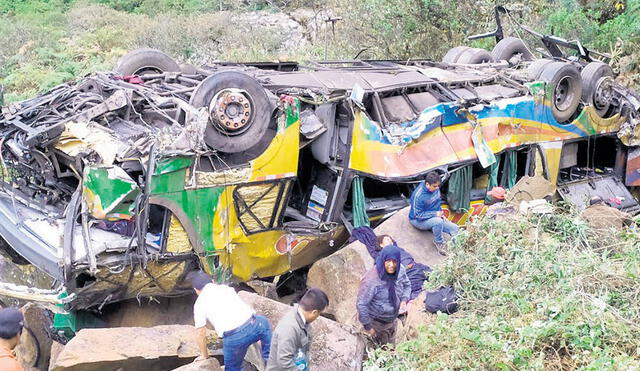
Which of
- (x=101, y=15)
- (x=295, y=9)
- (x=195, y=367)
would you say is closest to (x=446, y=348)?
(x=195, y=367)

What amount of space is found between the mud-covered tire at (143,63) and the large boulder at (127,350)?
10.4 ft

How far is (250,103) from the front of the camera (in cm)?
572

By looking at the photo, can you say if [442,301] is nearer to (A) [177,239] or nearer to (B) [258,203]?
(B) [258,203]

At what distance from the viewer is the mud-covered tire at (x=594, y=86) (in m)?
8.50

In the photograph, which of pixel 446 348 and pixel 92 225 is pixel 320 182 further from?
pixel 446 348

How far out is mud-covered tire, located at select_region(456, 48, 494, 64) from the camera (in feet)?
31.2

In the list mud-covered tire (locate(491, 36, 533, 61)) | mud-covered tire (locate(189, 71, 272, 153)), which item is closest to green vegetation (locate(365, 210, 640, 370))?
mud-covered tire (locate(189, 71, 272, 153))

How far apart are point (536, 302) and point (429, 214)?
2823 mm

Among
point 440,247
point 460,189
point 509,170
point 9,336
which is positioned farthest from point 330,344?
point 509,170

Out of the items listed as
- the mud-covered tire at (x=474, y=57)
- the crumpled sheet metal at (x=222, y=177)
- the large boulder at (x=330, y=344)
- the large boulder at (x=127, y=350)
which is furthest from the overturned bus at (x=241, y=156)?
the mud-covered tire at (x=474, y=57)

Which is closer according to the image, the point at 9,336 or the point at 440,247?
the point at 9,336

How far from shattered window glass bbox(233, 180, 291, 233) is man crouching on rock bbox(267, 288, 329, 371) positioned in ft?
6.69

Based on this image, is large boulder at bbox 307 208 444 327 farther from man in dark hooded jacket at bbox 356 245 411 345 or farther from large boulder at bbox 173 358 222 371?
large boulder at bbox 173 358 222 371

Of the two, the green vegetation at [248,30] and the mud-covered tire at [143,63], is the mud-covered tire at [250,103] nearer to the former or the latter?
the mud-covered tire at [143,63]
